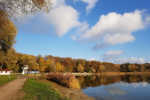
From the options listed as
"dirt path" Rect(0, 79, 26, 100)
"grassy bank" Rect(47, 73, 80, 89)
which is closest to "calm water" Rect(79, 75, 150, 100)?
"grassy bank" Rect(47, 73, 80, 89)

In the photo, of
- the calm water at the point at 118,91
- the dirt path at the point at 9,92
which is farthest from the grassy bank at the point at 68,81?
the dirt path at the point at 9,92

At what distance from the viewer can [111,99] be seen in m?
18.9

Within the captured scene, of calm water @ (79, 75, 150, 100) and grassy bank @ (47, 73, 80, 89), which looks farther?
grassy bank @ (47, 73, 80, 89)

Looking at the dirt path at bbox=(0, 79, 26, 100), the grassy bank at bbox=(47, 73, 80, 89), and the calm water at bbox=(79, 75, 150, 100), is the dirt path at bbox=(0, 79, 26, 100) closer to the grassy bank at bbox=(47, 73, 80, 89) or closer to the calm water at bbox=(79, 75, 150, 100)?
the calm water at bbox=(79, 75, 150, 100)

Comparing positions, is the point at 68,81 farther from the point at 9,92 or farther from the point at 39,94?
the point at 9,92

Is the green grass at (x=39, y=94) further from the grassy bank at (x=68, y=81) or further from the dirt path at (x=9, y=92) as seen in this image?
the grassy bank at (x=68, y=81)

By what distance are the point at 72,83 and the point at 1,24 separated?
846 inches

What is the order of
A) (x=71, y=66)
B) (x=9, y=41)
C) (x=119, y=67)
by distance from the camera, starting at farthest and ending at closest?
(x=119, y=67) < (x=71, y=66) < (x=9, y=41)

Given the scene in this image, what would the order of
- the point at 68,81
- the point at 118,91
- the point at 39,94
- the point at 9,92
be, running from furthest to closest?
the point at 68,81 < the point at 118,91 < the point at 39,94 < the point at 9,92

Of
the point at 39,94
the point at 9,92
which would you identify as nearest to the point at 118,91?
the point at 39,94

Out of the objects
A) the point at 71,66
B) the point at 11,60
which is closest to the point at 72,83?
the point at 11,60

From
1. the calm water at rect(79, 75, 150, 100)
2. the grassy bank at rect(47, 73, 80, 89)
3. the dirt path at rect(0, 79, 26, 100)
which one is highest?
the dirt path at rect(0, 79, 26, 100)

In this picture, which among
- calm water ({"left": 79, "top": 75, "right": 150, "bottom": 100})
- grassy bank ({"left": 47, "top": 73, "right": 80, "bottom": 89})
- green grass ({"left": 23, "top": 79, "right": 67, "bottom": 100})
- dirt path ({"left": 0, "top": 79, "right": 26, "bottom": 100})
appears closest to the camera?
dirt path ({"left": 0, "top": 79, "right": 26, "bottom": 100})

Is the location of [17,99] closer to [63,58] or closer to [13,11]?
[13,11]
